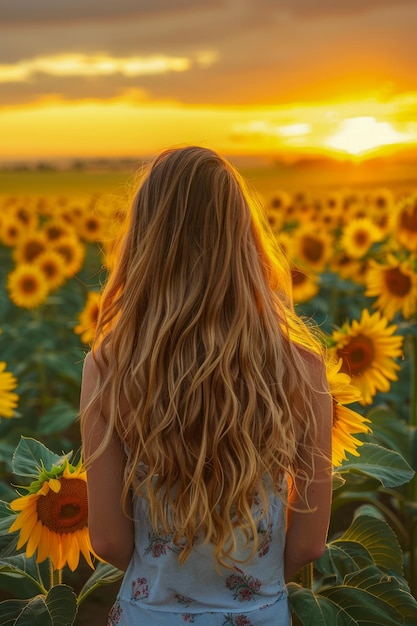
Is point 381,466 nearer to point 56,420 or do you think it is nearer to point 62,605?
point 62,605

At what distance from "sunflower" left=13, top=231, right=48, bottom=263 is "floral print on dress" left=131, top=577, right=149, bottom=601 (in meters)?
5.67

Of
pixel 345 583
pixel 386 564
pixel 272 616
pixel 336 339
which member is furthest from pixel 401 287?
pixel 272 616

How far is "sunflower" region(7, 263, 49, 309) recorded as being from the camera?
21.5 ft

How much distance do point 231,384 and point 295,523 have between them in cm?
41

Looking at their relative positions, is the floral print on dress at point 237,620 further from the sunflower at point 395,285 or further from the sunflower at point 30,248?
the sunflower at point 30,248

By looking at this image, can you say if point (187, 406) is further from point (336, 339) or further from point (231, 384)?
point (336, 339)

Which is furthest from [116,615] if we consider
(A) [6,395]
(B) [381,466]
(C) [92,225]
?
(C) [92,225]

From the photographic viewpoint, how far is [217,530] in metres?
1.94

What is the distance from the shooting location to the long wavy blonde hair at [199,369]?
6.23 ft

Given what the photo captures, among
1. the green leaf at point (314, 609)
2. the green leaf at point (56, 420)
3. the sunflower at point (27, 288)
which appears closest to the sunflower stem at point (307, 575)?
the green leaf at point (314, 609)

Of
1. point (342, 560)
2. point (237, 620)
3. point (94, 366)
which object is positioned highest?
point (94, 366)

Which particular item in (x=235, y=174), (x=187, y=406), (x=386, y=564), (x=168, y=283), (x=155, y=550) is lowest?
(x=386, y=564)

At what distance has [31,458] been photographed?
231 cm

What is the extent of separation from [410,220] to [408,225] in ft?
0.10
